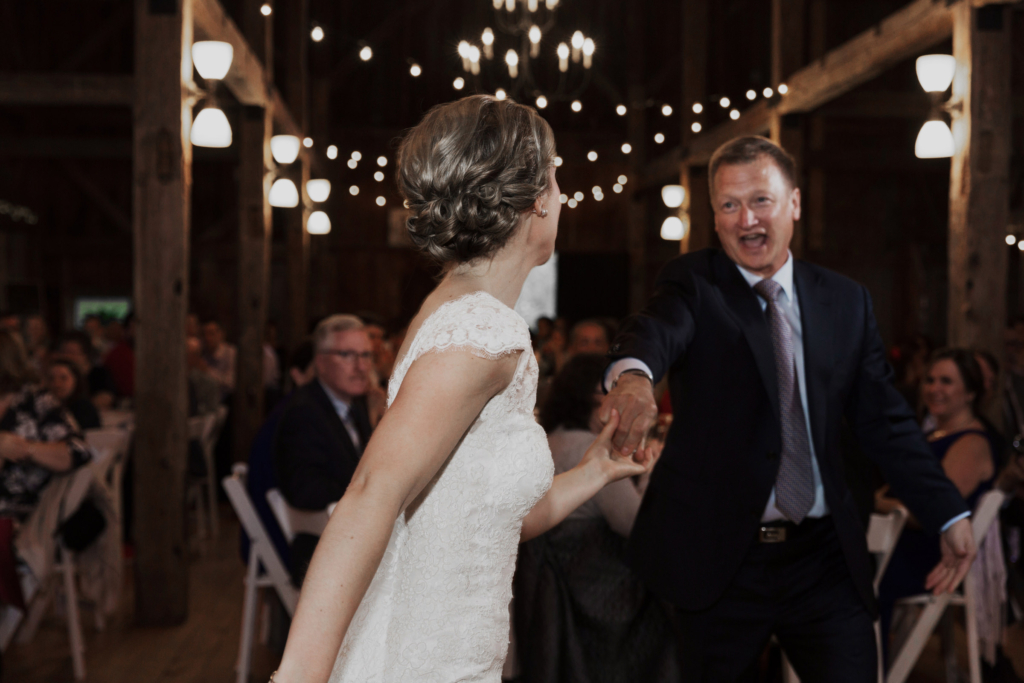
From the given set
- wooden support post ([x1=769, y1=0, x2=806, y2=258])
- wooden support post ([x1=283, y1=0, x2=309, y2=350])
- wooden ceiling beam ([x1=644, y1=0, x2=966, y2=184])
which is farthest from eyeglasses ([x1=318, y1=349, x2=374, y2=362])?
wooden support post ([x1=283, y1=0, x2=309, y2=350])

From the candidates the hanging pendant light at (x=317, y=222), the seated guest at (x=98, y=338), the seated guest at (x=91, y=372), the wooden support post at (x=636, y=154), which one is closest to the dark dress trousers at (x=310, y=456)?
the seated guest at (x=91, y=372)

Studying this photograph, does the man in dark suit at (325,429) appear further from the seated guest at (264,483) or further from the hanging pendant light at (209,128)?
the hanging pendant light at (209,128)

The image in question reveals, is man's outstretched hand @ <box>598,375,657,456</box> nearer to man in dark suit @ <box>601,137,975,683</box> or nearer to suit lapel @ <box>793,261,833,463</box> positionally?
man in dark suit @ <box>601,137,975,683</box>

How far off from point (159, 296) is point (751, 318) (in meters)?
3.34

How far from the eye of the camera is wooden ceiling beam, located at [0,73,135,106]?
6.13 m

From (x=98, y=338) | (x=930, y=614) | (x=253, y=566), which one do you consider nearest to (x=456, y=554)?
(x=930, y=614)

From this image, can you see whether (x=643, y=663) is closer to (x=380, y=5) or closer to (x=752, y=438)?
(x=752, y=438)

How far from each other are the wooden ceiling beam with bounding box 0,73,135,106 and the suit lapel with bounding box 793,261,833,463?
4.99 meters

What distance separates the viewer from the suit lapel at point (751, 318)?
2045 mm

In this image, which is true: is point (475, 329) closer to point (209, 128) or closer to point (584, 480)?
point (584, 480)

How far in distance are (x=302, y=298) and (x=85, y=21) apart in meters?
6.41

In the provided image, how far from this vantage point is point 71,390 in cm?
520

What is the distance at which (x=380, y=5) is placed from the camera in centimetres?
1438

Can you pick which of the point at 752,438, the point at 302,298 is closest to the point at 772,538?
the point at 752,438
